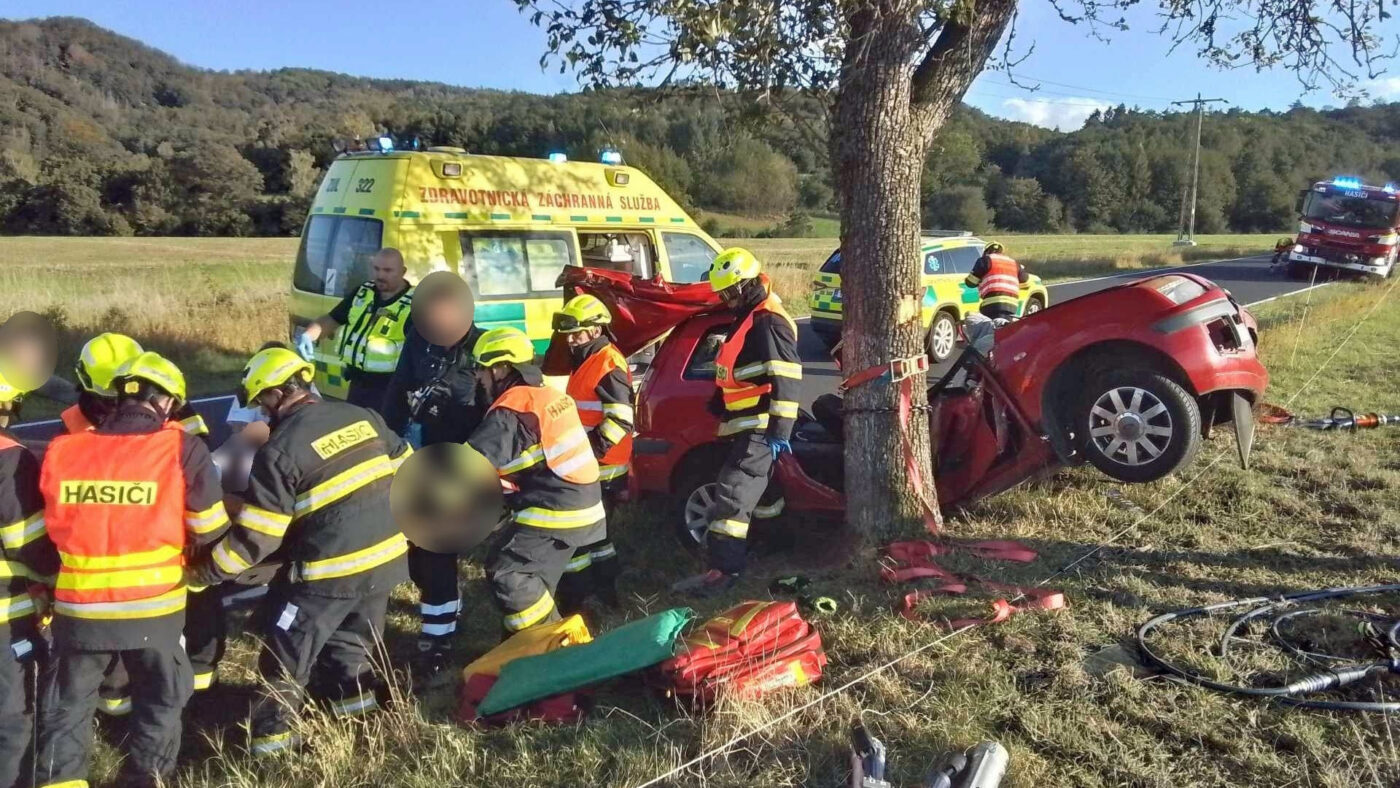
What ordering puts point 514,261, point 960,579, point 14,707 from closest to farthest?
point 14,707
point 960,579
point 514,261

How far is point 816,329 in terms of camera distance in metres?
13.1

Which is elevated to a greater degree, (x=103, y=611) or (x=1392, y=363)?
(x=103, y=611)

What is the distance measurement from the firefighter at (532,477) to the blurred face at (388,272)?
1708mm

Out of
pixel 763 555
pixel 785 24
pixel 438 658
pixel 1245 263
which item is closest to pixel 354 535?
pixel 438 658

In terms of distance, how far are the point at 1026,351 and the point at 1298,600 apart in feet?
5.86

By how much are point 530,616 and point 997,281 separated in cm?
588

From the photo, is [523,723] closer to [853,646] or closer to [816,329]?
[853,646]

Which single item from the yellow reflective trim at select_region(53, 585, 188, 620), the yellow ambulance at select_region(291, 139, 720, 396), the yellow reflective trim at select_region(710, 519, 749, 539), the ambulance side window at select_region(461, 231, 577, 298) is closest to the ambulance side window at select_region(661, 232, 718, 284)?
the yellow ambulance at select_region(291, 139, 720, 396)

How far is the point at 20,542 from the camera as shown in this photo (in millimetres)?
3139

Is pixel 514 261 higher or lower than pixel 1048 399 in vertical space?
higher

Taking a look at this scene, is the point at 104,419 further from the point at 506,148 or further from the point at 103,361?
the point at 506,148

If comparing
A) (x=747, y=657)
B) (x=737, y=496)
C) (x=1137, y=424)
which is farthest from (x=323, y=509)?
(x=1137, y=424)

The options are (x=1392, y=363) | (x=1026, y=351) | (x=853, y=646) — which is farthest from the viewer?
(x=1392, y=363)

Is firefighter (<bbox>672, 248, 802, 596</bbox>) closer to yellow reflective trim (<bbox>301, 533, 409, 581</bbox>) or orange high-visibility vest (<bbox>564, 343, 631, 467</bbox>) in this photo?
orange high-visibility vest (<bbox>564, 343, 631, 467</bbox>)
